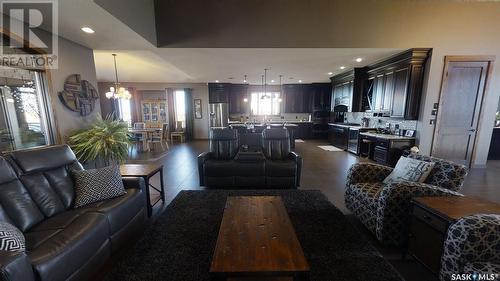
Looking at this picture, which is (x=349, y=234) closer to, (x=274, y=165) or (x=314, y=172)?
(x=274, y=165)

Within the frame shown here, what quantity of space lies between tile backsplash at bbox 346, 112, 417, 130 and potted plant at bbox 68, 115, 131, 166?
19.9 feet

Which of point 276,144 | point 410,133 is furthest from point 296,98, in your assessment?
point 276,144

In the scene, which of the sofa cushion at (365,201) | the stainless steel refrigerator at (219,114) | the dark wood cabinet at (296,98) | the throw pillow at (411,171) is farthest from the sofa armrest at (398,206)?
the dark wood cabinet at (296,98)

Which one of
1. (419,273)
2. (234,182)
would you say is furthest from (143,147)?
(419,273)

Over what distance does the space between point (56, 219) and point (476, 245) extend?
3253 mm

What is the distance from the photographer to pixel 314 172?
179 inches

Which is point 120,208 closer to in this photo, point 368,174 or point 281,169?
point 281,169

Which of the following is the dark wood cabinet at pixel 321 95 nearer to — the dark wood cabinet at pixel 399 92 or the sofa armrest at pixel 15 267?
the dark wood cabinet at pixel 399 92

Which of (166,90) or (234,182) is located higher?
(166,90)

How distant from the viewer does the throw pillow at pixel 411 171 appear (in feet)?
7.09

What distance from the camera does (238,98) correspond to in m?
9.56

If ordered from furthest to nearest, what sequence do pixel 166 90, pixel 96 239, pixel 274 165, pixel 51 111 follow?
1. pixel 166 90
2. pixel 274 165
3. pixel 51 111
4. pixel 96 239

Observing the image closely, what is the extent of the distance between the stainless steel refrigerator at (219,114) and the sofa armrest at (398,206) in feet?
25.3

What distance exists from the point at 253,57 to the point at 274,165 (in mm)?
2870
